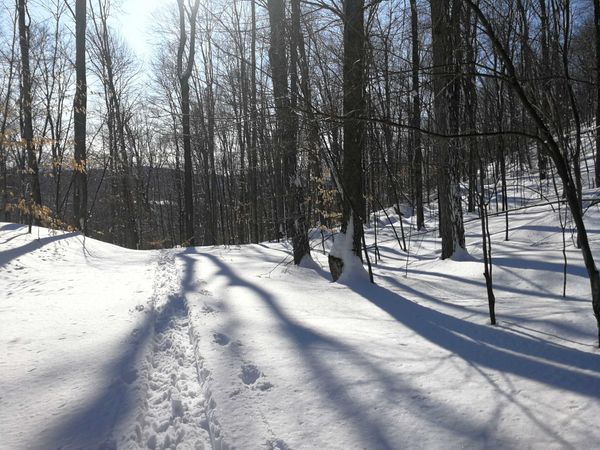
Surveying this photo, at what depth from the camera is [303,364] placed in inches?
118

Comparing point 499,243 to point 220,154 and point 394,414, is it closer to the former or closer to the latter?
point 394,414

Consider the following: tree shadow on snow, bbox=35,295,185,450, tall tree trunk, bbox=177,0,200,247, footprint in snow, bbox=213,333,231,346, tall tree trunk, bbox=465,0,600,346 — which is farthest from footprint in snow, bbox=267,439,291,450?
tall tree trunk, bbox=177,0,200,247

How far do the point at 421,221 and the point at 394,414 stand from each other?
12383 millimetres

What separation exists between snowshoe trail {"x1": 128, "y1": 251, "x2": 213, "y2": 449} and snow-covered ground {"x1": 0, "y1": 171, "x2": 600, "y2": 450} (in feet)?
0.04

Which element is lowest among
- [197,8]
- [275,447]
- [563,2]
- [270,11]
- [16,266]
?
[275,447]

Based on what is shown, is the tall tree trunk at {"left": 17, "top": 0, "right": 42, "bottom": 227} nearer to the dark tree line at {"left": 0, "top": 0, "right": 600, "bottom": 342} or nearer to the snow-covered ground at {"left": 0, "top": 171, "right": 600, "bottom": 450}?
the dark tree line at {"left": 0, "top": 0, "right": 600, "bottom": 342}

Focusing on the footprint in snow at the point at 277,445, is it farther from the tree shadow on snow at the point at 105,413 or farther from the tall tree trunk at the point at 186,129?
the tall tree trunk at the point at 186,129

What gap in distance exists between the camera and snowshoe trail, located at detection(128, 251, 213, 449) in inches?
87.0

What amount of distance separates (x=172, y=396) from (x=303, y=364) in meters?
0.91

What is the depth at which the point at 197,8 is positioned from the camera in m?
18.0

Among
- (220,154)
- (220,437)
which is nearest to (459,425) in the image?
(220,437)

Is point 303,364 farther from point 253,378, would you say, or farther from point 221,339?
point 221,339

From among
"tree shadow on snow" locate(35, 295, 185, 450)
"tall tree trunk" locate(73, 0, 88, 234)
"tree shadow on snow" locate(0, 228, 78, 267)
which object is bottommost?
"tree shadow on snow" locate(35, 295, 185, 450)

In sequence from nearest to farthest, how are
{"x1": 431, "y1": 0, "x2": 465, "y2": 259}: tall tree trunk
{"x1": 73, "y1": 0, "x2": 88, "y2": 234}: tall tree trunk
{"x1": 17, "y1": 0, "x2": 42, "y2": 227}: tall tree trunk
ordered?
{"x1": 431, "y1": 0, "x2": 465, "y2": 259}: tall tree trunk < {"x1": 17, "y1": 0, "x2": 42, "y2": 227}: tall tree trunk < {"x1": 73, "y1": 0, "x2": 88, "y2": 234}: tall tree trunk
